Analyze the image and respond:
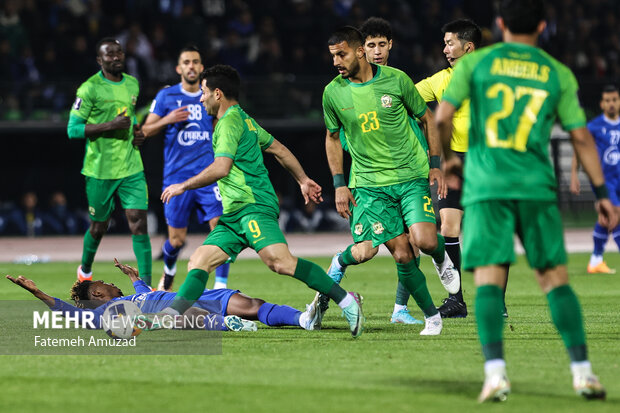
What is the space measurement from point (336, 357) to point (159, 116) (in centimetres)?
561

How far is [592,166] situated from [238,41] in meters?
18.7

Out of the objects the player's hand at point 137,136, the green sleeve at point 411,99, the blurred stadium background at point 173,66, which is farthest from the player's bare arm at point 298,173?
the blurred stadium background at point 173,66

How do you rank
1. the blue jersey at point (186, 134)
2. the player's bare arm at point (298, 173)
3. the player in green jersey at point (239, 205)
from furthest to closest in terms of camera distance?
the blue jersey at point (186, 134)
the player's bare arm at point (298, 173)
the player in green jersey at point (239, 205)

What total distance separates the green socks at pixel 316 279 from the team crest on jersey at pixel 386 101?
4.84 feet

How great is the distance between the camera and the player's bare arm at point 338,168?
790 centimetres

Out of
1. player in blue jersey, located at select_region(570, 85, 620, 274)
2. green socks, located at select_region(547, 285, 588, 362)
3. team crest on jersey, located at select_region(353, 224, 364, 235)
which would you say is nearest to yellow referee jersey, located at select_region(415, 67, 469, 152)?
team crest on jersey, located at select_region(353, 224, 364, 235)

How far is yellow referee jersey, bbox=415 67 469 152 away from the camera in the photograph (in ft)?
29.6

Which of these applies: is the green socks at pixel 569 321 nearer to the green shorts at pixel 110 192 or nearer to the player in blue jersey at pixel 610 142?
the green shorts at pixel 110 192

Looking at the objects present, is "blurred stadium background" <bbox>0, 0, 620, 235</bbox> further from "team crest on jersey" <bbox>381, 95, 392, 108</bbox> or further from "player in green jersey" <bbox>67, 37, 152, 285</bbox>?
"team crest on jersey" <bbox>381, 95, 392, 108</bbox>

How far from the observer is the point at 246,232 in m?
7.45

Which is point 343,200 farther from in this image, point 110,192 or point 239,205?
point 110,192

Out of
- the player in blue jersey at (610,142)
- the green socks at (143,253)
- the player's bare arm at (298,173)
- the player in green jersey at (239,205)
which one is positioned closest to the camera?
the player in green jersey at (239,205)

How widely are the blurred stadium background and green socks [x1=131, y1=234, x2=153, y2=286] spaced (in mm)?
8970

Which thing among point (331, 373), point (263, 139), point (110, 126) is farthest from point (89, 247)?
point (331, 373)
